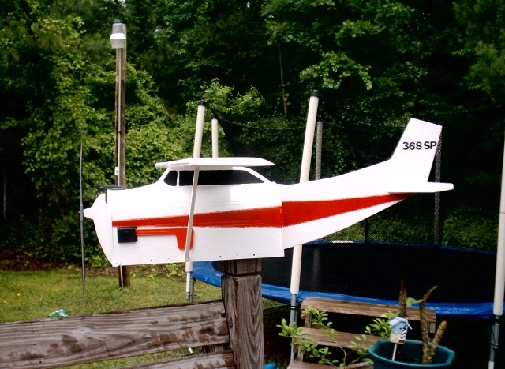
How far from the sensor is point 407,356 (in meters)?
2.19

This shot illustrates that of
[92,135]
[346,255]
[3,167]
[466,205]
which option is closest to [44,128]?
[92,135]

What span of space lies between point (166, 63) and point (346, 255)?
7.30 m

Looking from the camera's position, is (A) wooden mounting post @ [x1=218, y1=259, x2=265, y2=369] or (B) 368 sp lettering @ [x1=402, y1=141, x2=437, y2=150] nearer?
(A) wooden mounting post @ [x1=218, y1=259, x2=265, y2=369]

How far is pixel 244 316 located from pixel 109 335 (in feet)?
1.16

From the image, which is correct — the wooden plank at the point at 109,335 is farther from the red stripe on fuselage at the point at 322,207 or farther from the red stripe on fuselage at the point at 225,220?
the red stripe on fuselage at the point at 322,207

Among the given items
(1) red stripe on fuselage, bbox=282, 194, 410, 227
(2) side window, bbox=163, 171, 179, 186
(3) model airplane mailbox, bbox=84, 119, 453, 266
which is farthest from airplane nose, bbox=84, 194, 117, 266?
(1) red stripe on fuselage, bbox=282, 194, 410, 227

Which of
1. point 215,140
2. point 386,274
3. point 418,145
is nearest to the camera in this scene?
point 418,145

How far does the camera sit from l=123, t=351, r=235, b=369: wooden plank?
4.75ft

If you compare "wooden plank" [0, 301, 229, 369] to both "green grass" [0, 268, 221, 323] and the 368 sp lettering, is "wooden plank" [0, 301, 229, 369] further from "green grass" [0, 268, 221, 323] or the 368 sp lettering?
"green grass" [0, 268, 221, 323]

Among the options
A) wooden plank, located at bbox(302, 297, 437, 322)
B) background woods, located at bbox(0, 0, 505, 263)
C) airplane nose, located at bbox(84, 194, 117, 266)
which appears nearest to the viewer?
airplane nose, located at bbox(84, 194, 117, 266)

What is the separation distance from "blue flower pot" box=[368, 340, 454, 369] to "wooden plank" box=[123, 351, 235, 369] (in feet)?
2.28

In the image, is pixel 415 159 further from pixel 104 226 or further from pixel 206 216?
Answer: pixel 104 226

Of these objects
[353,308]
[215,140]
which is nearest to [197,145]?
[215,140]

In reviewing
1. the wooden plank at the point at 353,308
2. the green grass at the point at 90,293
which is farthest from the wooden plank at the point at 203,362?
the green grass at the point at 90,293
